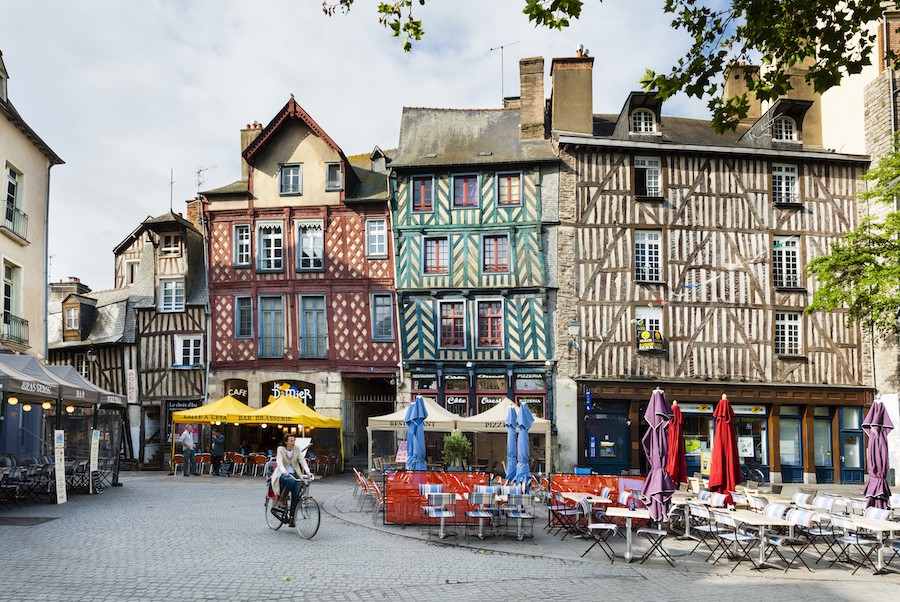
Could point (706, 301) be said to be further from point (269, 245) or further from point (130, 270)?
point (130, 270)

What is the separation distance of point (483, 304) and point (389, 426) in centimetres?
574

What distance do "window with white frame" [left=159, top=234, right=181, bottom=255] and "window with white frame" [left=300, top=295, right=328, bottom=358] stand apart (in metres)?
5.10

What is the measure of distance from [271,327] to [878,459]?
1667cm

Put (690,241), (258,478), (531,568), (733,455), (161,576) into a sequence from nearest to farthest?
(161,576)
(531,568)
(733,455)
(258,478)
(690,241)

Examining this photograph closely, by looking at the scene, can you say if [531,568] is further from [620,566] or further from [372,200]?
[372,200]

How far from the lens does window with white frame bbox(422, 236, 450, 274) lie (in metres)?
23.1

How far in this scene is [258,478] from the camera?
69.1 feet

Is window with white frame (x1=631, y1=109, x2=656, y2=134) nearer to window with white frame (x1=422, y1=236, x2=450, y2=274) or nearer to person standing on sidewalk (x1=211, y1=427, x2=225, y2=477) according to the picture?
window with white frame (x1=422, y1=236, x2=450, y2=274)

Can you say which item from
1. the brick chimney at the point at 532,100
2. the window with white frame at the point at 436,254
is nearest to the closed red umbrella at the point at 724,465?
the window with white frame at the point at 436,254

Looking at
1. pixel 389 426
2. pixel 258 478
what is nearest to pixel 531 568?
pixel 389 426

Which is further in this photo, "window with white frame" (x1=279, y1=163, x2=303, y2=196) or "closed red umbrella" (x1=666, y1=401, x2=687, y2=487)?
"window with white frame" (x1=279, y1=163, x2=303, y2=196)

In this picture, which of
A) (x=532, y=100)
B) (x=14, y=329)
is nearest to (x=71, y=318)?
(x=14, y=329)

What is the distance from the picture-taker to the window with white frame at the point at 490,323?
890 inches

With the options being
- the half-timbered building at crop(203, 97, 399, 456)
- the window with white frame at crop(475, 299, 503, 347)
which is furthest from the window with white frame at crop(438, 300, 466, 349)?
the half-timbered building at crop(203, 97, 399, 456)
